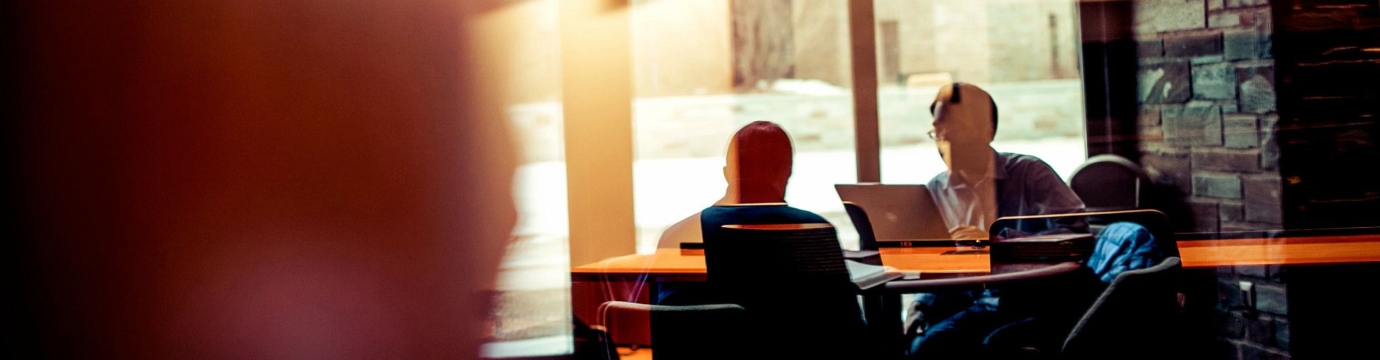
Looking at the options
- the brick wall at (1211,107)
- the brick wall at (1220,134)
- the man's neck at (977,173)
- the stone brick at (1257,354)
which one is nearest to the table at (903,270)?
the man's neck at (977,173)

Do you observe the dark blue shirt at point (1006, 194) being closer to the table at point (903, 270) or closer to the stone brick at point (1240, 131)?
the table at point (903, 270)

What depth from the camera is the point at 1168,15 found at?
9.08 feet

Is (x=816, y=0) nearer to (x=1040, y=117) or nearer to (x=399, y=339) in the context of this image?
(x=1040, y=117)

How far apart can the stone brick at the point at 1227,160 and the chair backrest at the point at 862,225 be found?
3.41ft

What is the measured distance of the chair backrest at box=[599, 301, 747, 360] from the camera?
2084 mm

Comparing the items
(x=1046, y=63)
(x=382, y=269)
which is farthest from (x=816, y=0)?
(x=382, y=269)

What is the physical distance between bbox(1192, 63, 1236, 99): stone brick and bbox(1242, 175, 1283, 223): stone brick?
231 mm

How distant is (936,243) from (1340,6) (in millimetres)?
1179

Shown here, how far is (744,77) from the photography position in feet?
11.0

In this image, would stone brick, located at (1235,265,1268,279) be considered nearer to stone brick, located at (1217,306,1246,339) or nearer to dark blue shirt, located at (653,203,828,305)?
stone brick, located at (1217,306,1246,339)

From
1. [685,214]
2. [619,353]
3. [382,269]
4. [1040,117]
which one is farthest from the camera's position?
→ [1040,117]

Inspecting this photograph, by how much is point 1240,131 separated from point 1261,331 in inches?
21.8

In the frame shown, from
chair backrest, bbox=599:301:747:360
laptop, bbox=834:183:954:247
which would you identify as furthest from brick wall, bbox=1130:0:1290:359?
chair backrest, bbox=599:301:747:360

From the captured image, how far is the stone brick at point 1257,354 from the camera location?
2621mm
